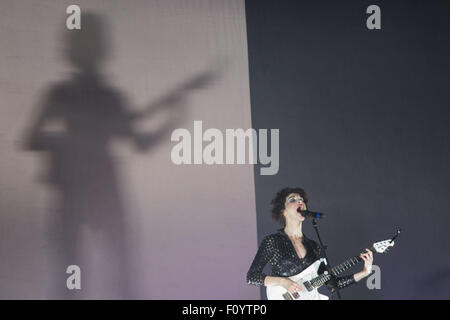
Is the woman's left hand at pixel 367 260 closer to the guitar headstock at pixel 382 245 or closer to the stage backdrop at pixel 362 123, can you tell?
the guitar headstock at pixel 382 245

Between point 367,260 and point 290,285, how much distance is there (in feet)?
1.82

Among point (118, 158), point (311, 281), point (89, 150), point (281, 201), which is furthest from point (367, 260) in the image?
point (89, 150)

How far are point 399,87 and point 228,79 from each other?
4.11ft

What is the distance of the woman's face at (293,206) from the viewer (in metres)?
4.51

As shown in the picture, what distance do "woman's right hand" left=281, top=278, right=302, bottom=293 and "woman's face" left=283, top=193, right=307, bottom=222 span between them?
0.44m

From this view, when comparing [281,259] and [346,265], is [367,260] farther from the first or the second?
[281,259]

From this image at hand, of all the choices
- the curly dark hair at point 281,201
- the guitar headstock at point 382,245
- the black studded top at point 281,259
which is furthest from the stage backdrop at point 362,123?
the guitar headstock at point 382,245

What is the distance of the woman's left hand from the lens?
434 cm

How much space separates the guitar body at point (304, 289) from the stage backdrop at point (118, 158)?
24 centimetres

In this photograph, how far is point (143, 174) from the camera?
455cm

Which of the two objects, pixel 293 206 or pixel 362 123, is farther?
pixel 362 123

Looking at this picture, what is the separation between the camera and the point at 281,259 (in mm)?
4371
